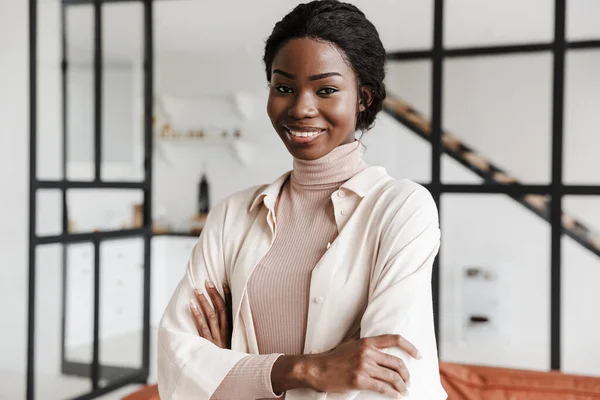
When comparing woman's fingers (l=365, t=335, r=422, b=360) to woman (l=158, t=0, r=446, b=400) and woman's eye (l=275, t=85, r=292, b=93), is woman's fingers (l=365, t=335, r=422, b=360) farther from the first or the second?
woman's eye (l=275, t=85, r=292, b=93)

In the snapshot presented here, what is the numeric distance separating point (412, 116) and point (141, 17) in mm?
1564

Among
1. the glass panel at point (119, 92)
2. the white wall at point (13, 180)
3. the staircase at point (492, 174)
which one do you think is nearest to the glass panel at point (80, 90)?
the glass panel at point (119, 92)

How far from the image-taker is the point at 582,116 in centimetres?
232

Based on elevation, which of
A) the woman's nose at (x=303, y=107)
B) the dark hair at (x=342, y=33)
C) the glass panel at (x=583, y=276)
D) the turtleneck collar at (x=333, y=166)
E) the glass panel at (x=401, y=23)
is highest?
the glass panel at (x=401, y=23)

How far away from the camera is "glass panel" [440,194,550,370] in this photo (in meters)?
2.41

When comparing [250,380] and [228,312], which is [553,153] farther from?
[250,380]

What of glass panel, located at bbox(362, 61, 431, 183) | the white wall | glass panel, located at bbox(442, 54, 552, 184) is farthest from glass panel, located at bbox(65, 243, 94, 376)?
glass panel, located at bbox(442, 54, 552, 184)

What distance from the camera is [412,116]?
2.90 meters

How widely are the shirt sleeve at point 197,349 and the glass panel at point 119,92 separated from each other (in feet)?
6.99

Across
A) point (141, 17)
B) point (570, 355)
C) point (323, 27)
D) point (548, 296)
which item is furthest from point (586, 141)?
point (141, 17)

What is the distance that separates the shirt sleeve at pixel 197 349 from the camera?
1.09 metres

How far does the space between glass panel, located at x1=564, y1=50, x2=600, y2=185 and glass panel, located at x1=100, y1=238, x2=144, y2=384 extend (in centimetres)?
220

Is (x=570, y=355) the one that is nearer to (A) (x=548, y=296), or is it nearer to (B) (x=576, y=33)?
(A) (x=548, y=296)

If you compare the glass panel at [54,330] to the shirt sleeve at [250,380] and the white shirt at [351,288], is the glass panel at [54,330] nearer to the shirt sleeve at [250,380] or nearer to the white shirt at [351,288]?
the white shirt at [351,288]
